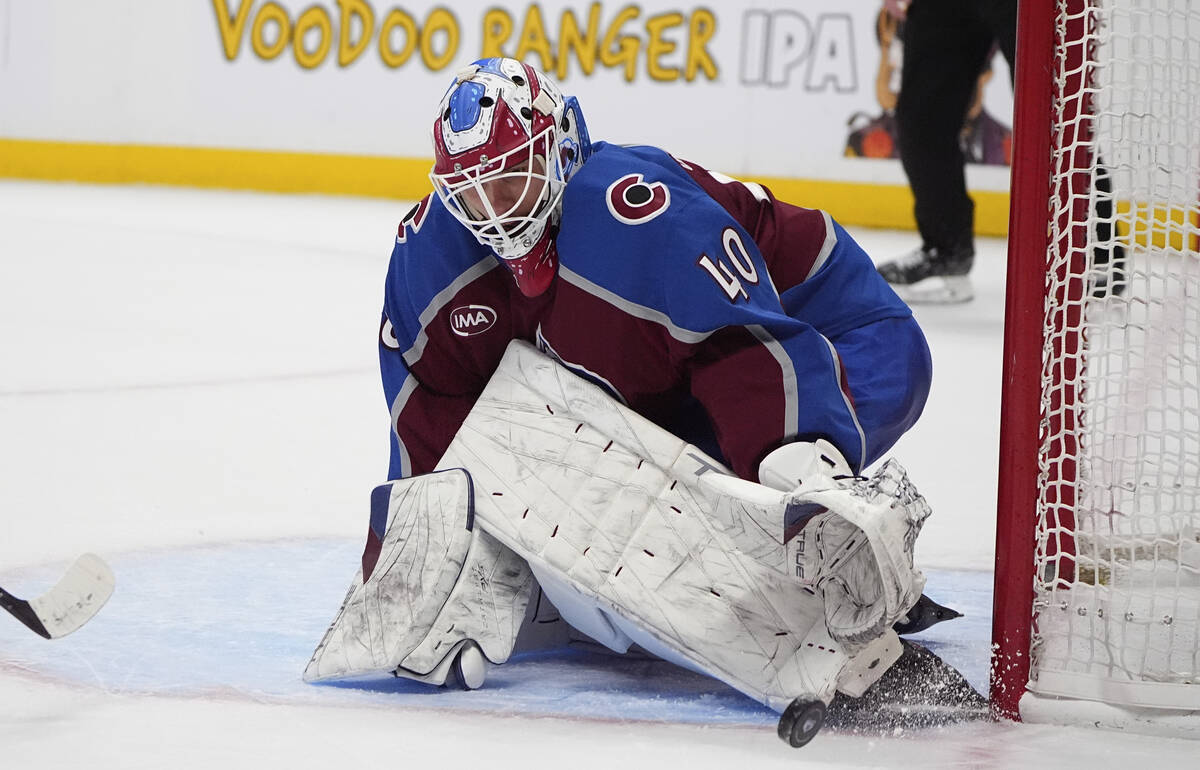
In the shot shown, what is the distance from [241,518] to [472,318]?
2.82 feet

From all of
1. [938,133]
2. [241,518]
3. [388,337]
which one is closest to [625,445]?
[388,337]

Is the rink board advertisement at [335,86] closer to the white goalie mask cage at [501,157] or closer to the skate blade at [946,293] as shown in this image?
the skate blade at [946,293]

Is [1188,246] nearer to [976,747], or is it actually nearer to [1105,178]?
[1105,178]

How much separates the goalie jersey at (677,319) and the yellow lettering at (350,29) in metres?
6.34

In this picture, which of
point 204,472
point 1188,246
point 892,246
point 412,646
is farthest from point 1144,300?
point 892,246

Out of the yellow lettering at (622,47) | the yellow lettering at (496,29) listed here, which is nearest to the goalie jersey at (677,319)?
the yellow lettering at (622,47)

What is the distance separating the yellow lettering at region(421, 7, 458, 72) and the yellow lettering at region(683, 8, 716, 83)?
1166 mm

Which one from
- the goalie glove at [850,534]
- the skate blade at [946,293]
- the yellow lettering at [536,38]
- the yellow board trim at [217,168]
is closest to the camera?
the goalie glove at [850,534]

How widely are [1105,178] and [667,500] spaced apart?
58 centimetres

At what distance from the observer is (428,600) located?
1833 mm

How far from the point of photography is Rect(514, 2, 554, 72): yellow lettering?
25.8ft

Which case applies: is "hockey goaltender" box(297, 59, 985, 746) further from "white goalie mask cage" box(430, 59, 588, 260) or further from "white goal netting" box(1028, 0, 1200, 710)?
"white goal netting" box(1028, 0, 1200, 710)

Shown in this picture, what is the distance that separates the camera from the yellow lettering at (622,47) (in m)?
7.76

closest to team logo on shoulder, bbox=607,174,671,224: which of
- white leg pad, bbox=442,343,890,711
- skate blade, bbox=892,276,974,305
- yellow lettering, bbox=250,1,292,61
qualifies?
white leg pad, bbox=442,343,890,711
